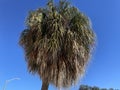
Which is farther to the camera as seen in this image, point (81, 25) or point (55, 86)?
point (81, 25)

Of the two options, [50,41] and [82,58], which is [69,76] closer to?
[82,58]

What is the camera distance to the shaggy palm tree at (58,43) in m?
10.2

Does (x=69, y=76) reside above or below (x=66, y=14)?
below

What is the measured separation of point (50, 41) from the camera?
10305mm

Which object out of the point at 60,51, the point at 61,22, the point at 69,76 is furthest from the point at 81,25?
the point at 69,76

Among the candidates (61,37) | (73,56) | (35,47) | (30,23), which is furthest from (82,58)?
(30,23)

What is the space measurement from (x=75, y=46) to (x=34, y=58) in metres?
1.73

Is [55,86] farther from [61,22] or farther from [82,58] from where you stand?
[61,22]

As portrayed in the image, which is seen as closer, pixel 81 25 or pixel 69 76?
pixel 69 76

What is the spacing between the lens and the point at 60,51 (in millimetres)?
10398

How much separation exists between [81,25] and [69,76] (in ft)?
7.35

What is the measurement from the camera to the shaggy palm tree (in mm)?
10203

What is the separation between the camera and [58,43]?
10336 mm

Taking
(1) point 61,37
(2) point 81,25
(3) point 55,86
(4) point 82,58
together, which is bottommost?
(3) point 55,86
